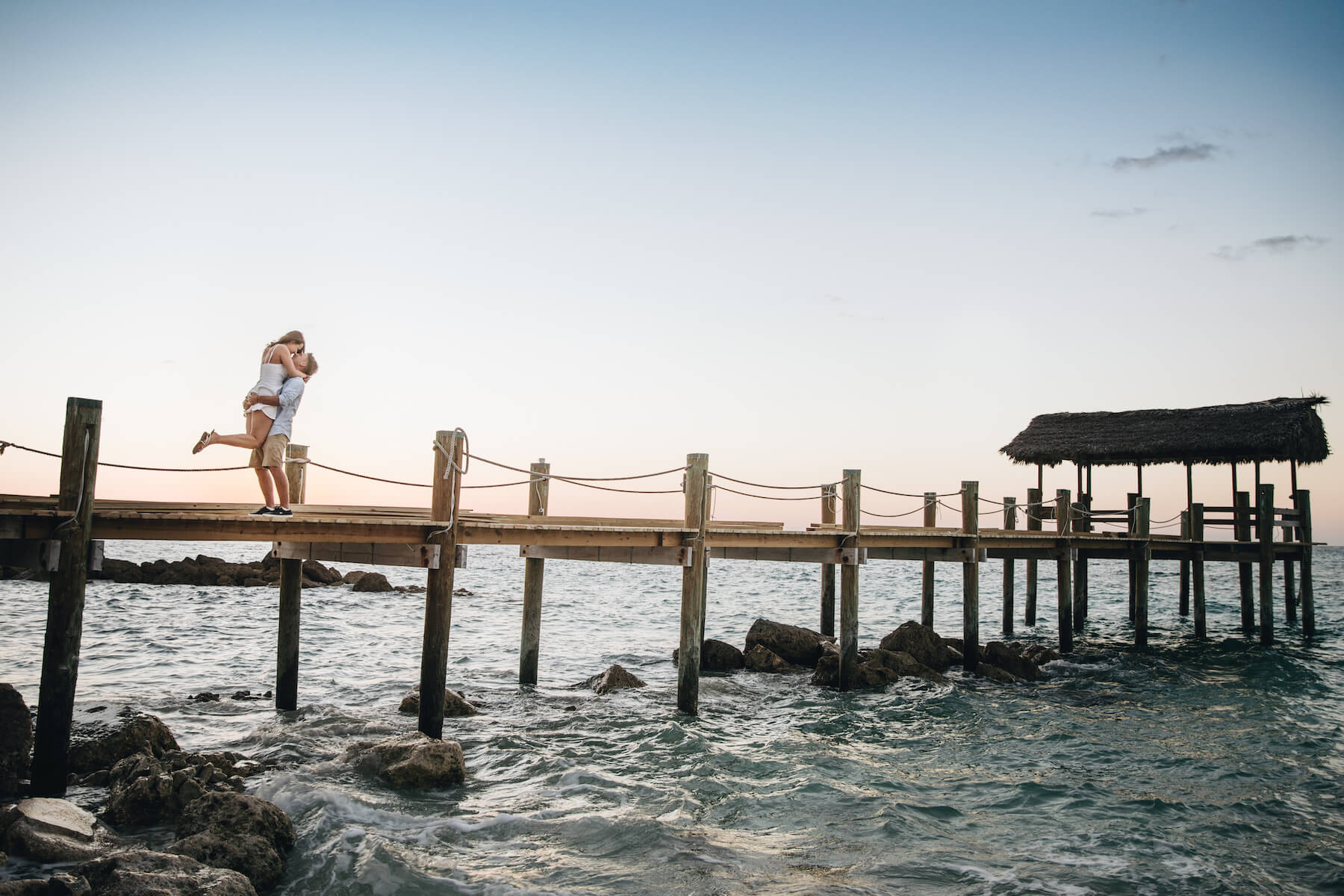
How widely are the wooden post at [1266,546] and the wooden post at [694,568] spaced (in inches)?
615

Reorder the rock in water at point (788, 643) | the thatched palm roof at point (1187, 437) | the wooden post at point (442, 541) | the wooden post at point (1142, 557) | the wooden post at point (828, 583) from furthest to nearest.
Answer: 1. the thatched palm roof at point (1187, 437)
2. the wooden post at point (1142, 557)
3. the wooden post at point (828, 583)
4. the rock in water at point (788, 643)
5. the wooden post at point (442, 541)

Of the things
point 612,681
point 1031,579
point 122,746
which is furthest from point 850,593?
point 1031,579

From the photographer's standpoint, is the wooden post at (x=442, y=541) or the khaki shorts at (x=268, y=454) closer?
the khaki shorts at (x=268, y=454)

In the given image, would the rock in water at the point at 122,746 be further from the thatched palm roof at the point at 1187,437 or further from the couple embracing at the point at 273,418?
the thatched palm roof at the point at 1187,437

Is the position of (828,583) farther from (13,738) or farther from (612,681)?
(13,738)

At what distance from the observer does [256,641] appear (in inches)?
707

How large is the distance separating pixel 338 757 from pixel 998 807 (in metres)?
6.38

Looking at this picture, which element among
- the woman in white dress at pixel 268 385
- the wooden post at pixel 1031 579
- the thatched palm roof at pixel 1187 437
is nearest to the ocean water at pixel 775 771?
the woman in white dress at pixel 268 385

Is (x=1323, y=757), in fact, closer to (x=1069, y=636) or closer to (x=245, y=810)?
(x=1069, y=636)

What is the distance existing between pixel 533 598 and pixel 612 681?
1704 millimetres

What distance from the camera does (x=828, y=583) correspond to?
17.7 metres

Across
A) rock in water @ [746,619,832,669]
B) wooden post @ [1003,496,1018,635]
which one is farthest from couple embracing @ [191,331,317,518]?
wooden post @ [1003,496,1018,635]

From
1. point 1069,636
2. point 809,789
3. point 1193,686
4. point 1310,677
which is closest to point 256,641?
point 809,789

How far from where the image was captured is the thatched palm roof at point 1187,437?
20688 mm
